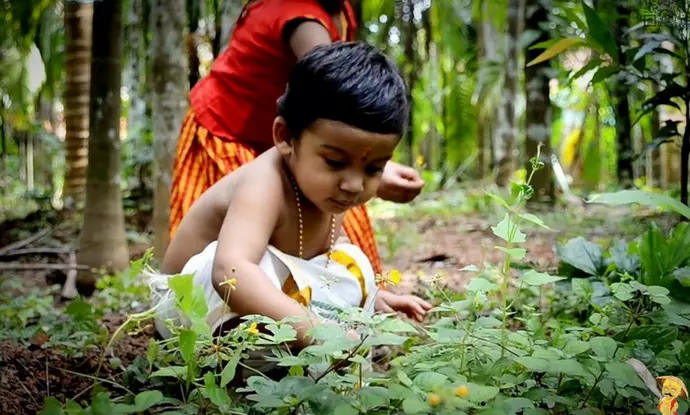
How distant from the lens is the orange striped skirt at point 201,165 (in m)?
2.67

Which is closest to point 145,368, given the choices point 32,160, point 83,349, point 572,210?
point 83,349

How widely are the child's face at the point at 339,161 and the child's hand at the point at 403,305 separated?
0.34 metres

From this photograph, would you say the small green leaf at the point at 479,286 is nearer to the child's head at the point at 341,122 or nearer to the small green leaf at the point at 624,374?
the small green leaf at the point at 624,374

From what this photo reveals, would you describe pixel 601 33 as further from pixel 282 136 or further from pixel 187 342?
pixel 187 342

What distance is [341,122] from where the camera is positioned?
192cm

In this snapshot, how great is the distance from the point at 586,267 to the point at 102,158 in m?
2.56

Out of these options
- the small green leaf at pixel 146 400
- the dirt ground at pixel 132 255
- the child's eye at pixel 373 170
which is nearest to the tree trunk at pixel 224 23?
the dirt ground at pixel 132 255

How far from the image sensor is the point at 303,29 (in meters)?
2.45

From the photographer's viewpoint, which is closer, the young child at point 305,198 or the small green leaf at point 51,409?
the small green leaf at point 51,409

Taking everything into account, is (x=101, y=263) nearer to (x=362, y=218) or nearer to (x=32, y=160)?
(x=362, y=218)

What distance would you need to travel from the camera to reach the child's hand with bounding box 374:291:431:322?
214cm

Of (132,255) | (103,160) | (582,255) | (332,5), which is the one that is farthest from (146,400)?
(132,255)

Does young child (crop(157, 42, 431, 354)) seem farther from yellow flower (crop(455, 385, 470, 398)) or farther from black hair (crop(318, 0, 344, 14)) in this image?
yellow flower (crop(455, 385, 470, 398))

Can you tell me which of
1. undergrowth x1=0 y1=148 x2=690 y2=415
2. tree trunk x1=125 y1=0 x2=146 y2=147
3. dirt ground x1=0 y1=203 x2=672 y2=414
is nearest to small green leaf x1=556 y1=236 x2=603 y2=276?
dirt ground x1=0 y1=203 x2=672 y2=414
